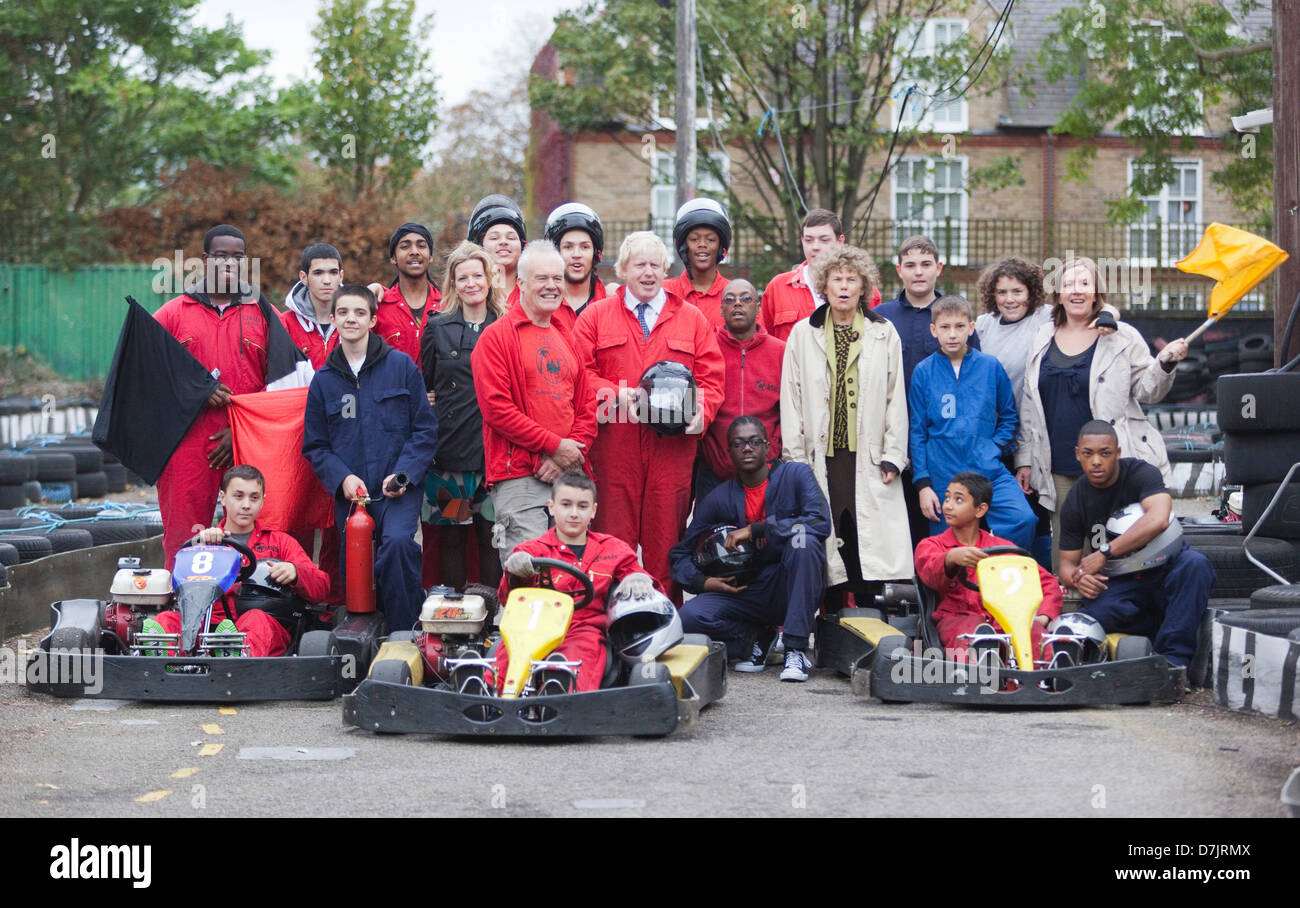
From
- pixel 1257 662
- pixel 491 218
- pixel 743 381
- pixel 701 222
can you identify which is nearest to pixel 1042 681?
pixel 1257 662

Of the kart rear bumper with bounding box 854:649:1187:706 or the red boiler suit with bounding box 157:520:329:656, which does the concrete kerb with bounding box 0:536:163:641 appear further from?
the kart rear bumper with bounding box 854:649:1187:706

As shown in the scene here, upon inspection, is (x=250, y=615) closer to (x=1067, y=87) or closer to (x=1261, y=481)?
(x=1261, y=481)

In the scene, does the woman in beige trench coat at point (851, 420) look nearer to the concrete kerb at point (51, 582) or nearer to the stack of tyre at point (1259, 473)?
the stack of tyre at point (1259, 473)

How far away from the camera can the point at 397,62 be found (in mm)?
30172

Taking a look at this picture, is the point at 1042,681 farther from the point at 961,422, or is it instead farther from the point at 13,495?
the point at 13,495

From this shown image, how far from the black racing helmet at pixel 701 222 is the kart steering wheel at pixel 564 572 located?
2.46 m

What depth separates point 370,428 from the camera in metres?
7.75

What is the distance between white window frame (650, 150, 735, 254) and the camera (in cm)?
2472

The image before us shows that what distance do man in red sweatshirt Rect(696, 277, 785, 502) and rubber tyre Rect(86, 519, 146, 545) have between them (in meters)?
4.47

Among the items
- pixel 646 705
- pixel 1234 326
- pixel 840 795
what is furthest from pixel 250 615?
pixel 1234 326

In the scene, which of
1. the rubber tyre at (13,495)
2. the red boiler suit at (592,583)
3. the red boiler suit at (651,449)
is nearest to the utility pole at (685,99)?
the rubber tyre at (13,495)

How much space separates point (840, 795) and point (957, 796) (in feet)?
1.23

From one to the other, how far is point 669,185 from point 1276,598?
18560mm

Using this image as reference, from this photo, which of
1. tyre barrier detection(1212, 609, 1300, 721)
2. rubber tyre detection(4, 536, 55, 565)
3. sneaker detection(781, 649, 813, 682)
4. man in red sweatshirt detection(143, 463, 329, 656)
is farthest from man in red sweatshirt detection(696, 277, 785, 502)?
rubber tyre detection(4, 536, 55, 565)
